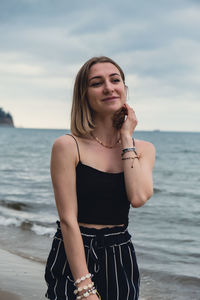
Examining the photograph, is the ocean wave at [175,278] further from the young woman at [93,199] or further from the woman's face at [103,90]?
the woman's face at [103,90]

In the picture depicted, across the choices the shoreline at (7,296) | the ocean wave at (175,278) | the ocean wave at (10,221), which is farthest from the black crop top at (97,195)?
the ocean wave at (10,221)

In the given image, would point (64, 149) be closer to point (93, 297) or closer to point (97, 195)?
point (97, 195)

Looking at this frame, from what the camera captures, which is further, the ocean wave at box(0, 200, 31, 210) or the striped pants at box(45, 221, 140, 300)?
the ocean wave at box(0, 200, 31, 210)

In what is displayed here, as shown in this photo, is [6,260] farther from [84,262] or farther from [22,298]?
[84,262]

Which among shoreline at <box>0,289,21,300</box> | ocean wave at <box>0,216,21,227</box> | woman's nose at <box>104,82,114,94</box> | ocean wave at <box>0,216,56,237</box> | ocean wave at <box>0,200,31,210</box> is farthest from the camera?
ocean wave at <box>0,200,31,210</box>

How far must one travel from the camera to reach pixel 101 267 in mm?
2354

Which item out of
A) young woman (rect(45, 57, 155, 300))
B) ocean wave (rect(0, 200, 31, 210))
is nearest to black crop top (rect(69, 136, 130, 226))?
young woman (rect(45, 57, 155, 300))

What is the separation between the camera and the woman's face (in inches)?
99.4

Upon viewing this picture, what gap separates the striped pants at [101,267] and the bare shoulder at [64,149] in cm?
Answer: 42

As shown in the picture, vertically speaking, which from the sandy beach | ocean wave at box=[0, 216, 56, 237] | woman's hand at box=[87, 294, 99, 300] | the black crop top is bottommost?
ocean wave at box=[0, 216, 56, 237]

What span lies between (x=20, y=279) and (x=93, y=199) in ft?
10.9

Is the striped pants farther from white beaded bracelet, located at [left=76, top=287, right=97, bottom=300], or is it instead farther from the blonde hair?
the blonde hair

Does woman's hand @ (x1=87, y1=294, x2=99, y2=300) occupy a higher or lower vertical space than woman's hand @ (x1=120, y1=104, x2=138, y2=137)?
lower

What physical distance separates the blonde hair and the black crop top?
9.4 inches
